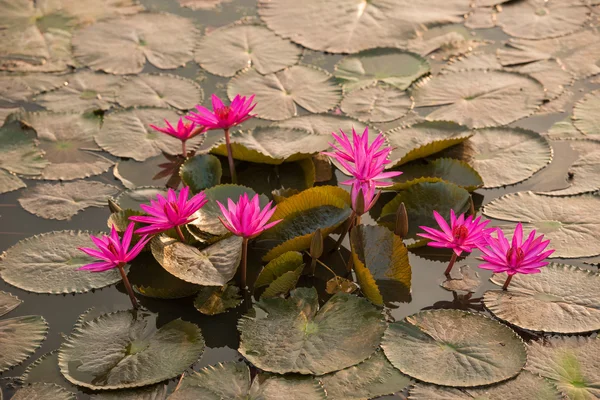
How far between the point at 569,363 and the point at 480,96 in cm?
178

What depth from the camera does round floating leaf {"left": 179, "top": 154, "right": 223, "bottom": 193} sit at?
3305mm

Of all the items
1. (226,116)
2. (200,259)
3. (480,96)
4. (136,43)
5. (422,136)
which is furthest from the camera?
(136,43)

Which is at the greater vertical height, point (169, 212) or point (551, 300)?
point (169, 212)

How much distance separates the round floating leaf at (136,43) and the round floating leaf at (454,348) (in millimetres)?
2329

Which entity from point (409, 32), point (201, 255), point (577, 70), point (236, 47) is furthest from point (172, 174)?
point (577, 70)

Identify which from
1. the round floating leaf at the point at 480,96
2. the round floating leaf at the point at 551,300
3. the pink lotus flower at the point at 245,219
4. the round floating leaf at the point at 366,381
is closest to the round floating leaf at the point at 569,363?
the round floating leaf at the point at 551,300

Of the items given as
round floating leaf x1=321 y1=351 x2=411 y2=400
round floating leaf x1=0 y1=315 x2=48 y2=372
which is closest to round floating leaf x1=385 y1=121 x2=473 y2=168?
round floating leaf x1=321 y1=351 x2=411 y2=400

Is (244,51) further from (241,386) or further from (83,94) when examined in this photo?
(241,386)

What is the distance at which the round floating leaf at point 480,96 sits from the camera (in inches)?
151

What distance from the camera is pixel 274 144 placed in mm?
3494

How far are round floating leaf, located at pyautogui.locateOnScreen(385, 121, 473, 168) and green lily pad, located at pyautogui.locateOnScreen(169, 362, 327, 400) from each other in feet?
4.26

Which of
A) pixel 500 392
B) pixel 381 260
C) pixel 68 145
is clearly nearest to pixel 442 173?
pixel 381 260

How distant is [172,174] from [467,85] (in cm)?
163

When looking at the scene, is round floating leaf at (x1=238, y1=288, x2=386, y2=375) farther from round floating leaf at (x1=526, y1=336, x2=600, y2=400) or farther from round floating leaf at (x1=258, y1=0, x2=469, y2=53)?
round floating leaf at (x1=258, y1=0, x2=469, y2=53)
